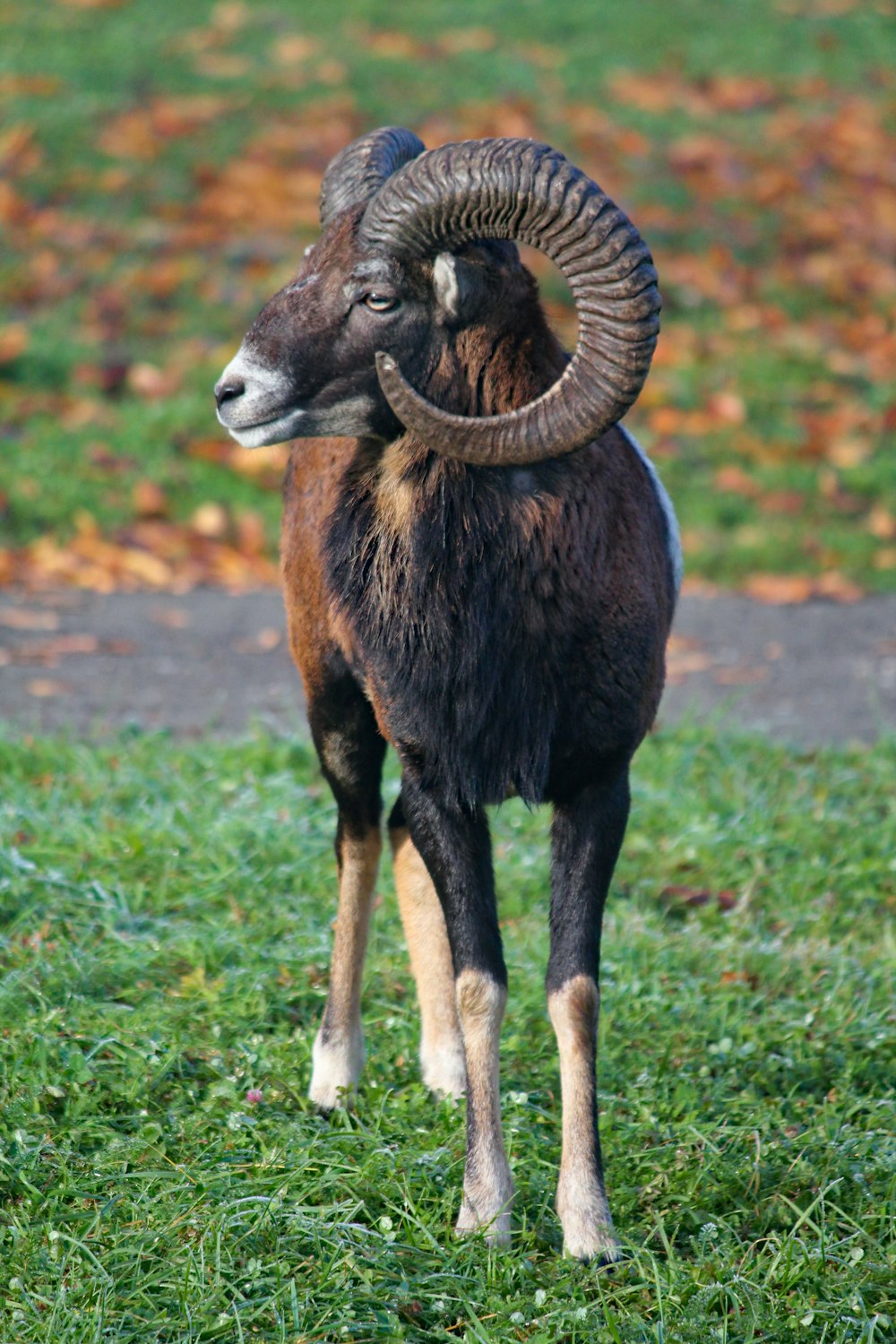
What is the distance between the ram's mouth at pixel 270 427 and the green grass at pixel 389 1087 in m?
1.63

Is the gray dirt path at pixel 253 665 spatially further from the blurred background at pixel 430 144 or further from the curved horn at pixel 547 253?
the curved horn at pixel 547 253

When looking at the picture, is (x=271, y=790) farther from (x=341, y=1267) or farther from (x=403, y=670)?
(x=341, y=1267)

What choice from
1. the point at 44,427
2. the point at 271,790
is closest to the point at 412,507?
the point at 271,790

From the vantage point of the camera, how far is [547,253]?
136 inches

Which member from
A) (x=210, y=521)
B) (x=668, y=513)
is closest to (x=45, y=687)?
(x=210, y=521)

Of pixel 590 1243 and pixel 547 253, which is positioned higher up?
pixel 547 253

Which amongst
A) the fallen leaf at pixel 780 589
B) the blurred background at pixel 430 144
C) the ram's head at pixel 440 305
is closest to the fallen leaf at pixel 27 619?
the blurred background at pixel 430 144

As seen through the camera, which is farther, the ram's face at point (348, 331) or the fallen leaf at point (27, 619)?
the fallen leaf at point (27, 619)

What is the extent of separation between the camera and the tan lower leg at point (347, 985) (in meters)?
4.11

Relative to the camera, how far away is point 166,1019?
4.23m

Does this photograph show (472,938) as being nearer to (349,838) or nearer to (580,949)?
(580,949)

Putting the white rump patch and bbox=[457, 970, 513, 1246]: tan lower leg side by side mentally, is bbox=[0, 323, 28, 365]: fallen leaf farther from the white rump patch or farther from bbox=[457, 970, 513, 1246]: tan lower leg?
bbox=[457, 970, 513, 1246]: tan lower leg

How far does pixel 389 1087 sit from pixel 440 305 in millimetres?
2050

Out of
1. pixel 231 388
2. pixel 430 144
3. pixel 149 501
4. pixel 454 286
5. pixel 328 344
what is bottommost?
pixel 149 501
